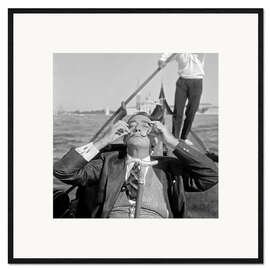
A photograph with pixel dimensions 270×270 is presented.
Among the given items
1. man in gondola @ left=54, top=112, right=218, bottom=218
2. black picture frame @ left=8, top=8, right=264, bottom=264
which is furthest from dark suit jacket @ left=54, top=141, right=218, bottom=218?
black picture frame @ left=8, top=8, right=264, bottom=264

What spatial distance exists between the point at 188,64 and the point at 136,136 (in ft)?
0.80

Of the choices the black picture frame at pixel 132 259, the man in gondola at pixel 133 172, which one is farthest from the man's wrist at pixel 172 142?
the black picture frame at pixel 132 259

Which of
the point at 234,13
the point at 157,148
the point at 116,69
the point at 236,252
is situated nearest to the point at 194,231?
the point at 236,252

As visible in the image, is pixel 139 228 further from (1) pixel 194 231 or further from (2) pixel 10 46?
Result: (2) pixel 10 46

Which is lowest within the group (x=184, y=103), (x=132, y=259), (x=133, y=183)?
(x=132, y=259)

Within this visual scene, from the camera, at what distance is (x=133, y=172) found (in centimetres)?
142

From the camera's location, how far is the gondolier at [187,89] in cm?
142

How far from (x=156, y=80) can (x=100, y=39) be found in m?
0.19

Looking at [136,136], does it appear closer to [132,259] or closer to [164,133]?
[164,133]

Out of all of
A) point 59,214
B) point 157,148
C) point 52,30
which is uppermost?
point 52,30

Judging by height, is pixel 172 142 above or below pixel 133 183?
above

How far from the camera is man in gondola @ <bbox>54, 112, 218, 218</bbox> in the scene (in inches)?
55.4

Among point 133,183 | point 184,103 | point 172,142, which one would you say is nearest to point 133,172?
point 133,183

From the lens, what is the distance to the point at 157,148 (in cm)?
142
